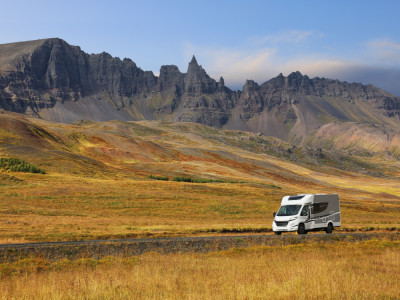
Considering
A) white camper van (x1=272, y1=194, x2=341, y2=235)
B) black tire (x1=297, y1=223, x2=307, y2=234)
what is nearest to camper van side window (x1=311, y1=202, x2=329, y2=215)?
white camper van (x1=272, y1=194, x2=341, y2=235)

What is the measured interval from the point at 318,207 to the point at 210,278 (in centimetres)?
2348

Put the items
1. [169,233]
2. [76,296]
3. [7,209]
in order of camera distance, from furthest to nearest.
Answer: [7,209]
[169,233]
[76,296]

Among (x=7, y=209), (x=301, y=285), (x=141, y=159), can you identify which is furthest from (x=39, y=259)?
(x=141, y=159)

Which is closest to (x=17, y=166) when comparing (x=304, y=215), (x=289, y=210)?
(x=289, y=210)

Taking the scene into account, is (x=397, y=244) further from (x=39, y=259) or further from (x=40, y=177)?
(x=40, y=177)

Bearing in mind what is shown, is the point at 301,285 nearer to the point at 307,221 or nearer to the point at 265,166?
the point at 307,221

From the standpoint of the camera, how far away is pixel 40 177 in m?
74.2

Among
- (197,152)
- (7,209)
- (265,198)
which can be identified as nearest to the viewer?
(7,209)

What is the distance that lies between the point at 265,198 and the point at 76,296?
205ft

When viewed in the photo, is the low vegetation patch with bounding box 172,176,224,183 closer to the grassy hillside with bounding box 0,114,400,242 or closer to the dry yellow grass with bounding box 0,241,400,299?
the grassy hillside with bounding box 0,114,400,242

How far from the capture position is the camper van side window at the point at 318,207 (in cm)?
3572

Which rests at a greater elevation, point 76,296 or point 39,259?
point 76,296

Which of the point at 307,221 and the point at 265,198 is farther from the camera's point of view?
the point at 265,198

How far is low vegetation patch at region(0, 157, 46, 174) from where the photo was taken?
79.3m
